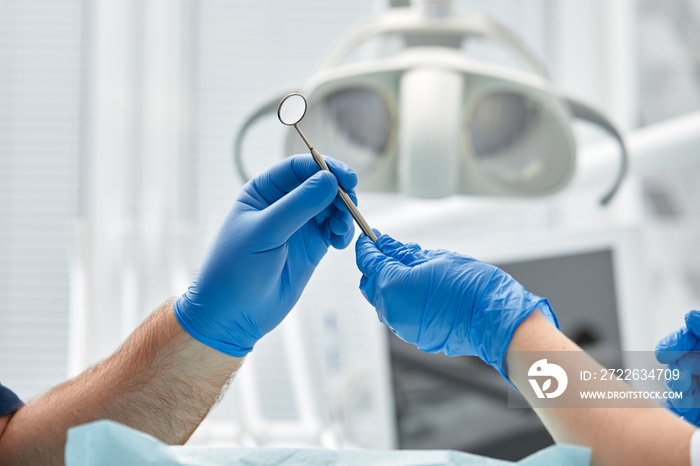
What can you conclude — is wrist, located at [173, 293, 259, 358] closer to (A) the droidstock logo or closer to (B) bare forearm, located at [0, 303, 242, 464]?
(B) bare forearm, located at [0, 303, 242, 464]

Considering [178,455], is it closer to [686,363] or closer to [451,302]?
[451,302]

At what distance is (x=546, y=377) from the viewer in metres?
0.56

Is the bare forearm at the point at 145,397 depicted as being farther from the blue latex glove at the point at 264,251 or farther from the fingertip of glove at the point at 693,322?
the fingertip of glove at the point at 693,322

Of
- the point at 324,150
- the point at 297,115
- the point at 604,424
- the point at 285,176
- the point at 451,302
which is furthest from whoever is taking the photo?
the point at 324,150

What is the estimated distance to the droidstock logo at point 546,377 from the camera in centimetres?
56

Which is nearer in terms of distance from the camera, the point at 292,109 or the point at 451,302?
the point at 451,302

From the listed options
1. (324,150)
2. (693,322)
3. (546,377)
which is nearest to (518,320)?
(546,377)

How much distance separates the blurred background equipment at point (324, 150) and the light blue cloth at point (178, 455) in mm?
571

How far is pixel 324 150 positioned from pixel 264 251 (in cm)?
30

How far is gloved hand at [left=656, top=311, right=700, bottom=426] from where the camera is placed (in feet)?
2.26

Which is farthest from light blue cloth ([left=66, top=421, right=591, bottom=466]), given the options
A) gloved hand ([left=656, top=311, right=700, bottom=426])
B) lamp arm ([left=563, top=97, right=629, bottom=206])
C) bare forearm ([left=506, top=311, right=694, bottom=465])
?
lamp arm ([left=563, top=97, right=629, bottom=206])

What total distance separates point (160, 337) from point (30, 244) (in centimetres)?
180

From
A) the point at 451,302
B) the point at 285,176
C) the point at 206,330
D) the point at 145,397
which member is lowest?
the point at 145,397

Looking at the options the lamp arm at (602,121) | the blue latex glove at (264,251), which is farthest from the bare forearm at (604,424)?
the lamp arm at (602,121)
